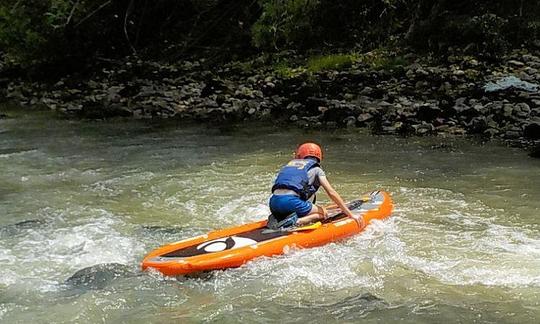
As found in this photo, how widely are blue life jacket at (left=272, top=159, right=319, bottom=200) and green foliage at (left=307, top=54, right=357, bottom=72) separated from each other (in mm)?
10065

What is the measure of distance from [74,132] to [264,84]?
4.67 m

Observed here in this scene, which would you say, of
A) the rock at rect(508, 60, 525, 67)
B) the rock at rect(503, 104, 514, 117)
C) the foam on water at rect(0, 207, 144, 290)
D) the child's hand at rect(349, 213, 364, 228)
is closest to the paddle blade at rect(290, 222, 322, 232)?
the child's hand at rect(349, 213, 364, 228)

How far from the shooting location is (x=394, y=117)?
13.2m

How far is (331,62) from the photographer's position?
56.3ft

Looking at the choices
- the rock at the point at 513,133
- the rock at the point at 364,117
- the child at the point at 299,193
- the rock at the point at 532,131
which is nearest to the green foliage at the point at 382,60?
the rock at the point at 364,117

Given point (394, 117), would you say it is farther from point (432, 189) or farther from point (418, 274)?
point (418, 274)

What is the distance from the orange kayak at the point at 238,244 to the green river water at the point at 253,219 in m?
0.09

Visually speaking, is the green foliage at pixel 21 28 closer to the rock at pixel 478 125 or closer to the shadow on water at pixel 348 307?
the rock at pixel 478 125

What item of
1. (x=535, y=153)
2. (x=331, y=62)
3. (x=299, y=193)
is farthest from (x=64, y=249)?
(x=331, y=62)

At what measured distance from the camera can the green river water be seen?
555 centimetres

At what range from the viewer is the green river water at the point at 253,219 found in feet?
18.2

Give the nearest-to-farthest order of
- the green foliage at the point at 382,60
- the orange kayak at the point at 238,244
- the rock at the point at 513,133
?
the orange kayak at the point at 238,244
the rock at the point at 513,133
the green foliage at the point at 382,60

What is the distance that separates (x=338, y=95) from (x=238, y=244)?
9027 mm

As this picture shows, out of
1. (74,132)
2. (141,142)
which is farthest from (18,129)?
(141,142)
